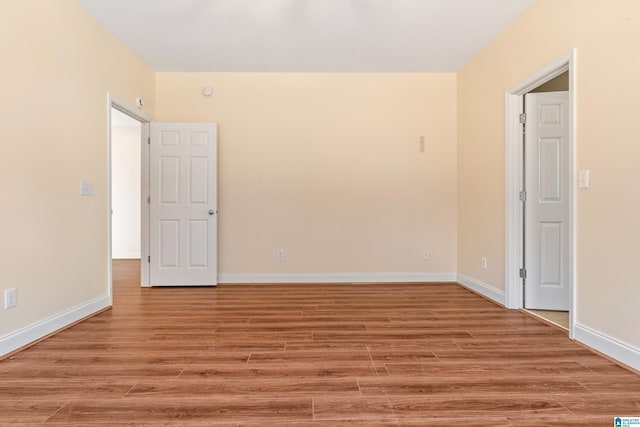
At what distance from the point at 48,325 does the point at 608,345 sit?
3.96m

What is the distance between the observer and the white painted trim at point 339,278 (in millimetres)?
4258

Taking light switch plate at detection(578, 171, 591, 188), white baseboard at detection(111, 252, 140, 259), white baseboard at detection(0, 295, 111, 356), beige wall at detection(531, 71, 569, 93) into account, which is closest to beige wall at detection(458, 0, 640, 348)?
light switch plate at detection(578, 171, 591, 188)

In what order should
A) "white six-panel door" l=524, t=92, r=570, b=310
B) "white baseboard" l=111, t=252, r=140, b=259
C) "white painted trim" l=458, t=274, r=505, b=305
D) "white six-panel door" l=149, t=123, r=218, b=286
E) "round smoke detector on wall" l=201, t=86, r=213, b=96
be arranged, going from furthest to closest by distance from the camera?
"white baseboard" l=111, t=252, r=140, b=259
"round smoke detector on wall" l=201, t=86, r=213, b=96
"white six-panel door" l=149, t=123, r=218, b=286
"white painted trim" l=458, t=274, r=505, b=305
"white six-panel door" l=524, t=92, r=570, b=310

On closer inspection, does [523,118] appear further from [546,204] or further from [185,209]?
[185,209]

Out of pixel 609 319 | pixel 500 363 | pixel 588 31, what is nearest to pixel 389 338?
pixel 500 363

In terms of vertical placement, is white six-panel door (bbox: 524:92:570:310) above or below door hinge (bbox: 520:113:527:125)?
below

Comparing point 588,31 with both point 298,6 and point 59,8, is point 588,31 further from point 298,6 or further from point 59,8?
point 59,8

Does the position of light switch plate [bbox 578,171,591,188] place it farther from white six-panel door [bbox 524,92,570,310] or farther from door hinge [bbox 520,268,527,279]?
door hinge [bbox 520,268,527,279]

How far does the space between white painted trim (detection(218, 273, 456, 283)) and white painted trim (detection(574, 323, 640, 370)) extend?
6.55 ft

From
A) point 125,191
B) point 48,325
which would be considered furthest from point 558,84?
point 125,191

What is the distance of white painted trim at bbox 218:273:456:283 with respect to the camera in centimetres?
426

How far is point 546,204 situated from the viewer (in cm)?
309

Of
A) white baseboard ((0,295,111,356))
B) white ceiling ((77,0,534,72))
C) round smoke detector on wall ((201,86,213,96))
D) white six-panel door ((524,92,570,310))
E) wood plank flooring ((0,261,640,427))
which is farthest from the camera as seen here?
round smoke detector on wall ((201,86,213,96))

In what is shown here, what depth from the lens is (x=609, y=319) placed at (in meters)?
2.09
